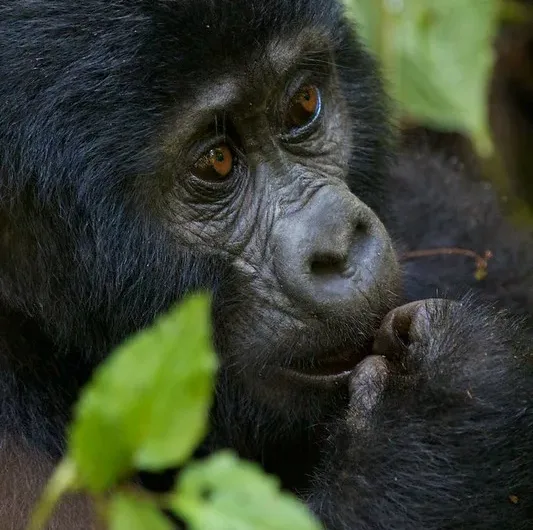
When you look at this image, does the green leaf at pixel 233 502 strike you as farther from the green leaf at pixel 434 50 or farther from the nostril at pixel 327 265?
the green leaf at pixel 434 50

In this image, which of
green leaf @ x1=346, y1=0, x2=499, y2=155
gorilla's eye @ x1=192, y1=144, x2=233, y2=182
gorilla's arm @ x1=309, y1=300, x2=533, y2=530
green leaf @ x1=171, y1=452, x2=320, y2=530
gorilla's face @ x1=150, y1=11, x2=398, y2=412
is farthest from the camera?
green leaf @ x1=346, y1=0, x2=499, y2=155

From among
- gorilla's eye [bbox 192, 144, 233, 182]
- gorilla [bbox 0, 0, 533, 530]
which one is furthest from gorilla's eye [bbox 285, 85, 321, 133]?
gorilla's eye [bbox 192, 144, 233, 182]

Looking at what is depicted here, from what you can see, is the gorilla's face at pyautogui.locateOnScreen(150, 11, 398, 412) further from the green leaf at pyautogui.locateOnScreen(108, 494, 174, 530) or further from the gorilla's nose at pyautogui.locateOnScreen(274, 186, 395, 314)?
the green leaf at pyautogui.locateOnScreen(108, 494, 174, 530)

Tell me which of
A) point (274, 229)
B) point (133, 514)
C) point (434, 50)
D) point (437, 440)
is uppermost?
point (133, 514)

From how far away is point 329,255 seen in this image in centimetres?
234

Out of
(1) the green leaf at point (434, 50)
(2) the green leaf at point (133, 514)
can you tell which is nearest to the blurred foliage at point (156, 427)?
(2) the green leaf at point (133, 514)

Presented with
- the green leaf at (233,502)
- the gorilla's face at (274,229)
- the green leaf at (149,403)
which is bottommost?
the gorilla's face at (274,229)

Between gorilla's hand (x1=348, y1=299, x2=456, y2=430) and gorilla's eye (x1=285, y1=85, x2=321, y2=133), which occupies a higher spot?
gorilla's eye (x1=285, y1=85, x2=321, y2=133)

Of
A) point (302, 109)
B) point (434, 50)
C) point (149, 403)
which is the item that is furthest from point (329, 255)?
point (434, 50)

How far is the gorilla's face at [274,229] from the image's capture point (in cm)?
239

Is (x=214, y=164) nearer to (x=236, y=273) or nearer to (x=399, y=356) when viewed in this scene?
(x=236, y=273)

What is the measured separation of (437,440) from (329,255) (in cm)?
49

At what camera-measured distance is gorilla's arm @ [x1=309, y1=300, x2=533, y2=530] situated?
2.27 m

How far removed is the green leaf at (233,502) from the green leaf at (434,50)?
2.98 m
